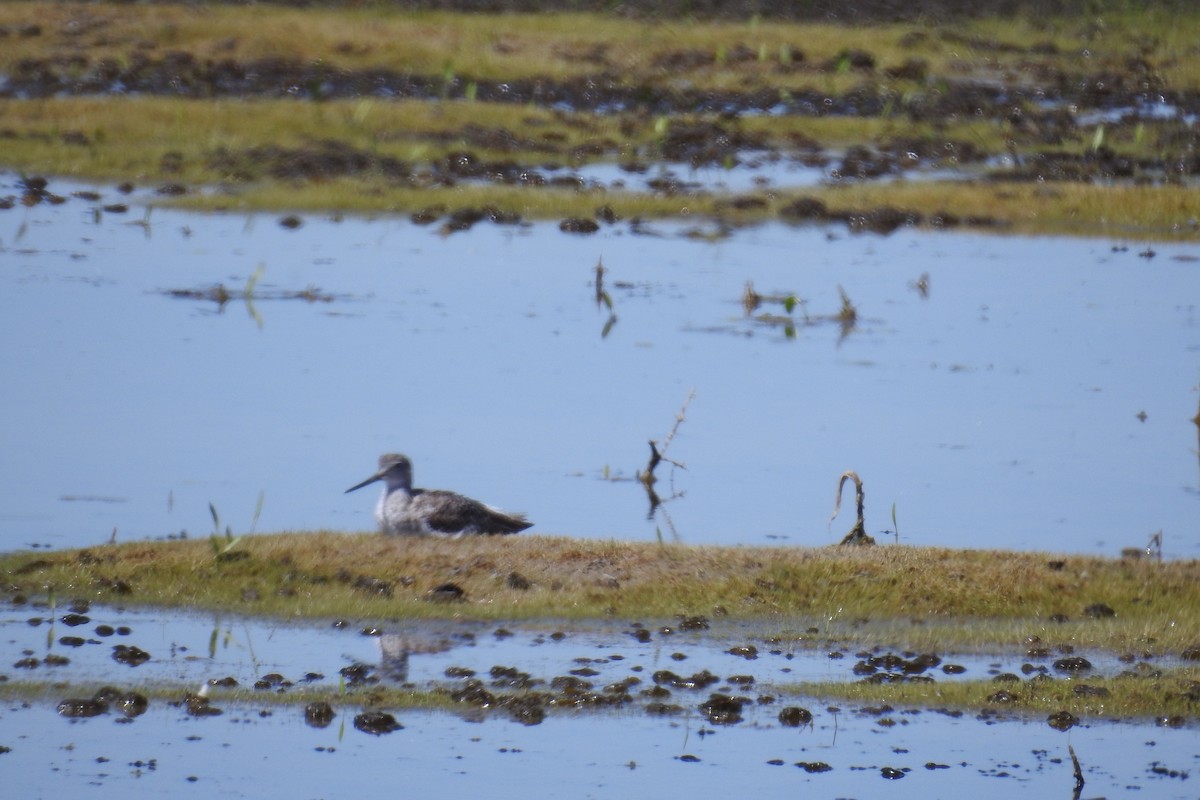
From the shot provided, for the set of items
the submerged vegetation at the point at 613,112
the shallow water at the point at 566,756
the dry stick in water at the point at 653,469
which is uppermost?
the submerged vegetation at the point at 613,112

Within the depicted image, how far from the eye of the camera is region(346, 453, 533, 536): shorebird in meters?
13.4

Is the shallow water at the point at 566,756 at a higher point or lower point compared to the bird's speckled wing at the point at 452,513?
lower

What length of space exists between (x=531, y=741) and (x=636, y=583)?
8.53 feet

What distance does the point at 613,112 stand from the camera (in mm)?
34781

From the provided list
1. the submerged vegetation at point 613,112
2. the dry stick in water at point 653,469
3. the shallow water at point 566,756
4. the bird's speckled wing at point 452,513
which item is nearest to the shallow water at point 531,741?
the shallow water at point 566,756

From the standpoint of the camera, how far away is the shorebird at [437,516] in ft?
43.9

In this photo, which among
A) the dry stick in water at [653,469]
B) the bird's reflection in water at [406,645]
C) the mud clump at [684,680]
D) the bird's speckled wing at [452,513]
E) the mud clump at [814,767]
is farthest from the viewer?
the dry stick in water at [653,469]

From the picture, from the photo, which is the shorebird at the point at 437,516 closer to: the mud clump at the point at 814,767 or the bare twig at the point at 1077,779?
the mud clump at the point at 814,767

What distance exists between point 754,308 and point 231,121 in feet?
36.5

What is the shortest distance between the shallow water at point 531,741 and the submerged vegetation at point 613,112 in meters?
16.4

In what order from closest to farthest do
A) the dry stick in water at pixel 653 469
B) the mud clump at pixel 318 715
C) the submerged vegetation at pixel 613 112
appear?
the mud clump at pixel 318 715
the dry stick in water at pixel 653 469
the submerged vegetation at pixel 613 112

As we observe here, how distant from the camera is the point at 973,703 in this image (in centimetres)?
1052

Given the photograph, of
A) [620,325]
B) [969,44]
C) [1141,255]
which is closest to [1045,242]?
[1141,255]

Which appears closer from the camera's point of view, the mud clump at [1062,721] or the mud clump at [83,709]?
the mud clump at [83,709]
